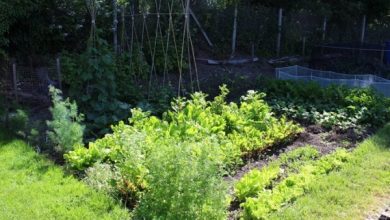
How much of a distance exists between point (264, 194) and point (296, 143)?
2.00 m

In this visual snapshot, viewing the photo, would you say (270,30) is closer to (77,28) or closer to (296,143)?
(77,28)

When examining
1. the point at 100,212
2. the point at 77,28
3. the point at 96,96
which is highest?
the point at 77,28

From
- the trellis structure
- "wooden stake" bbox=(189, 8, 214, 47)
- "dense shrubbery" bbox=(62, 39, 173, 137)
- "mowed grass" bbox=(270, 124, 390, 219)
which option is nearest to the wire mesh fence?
the trellis structure

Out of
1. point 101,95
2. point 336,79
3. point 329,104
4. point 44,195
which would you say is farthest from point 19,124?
point 336,79

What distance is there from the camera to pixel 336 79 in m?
8.62

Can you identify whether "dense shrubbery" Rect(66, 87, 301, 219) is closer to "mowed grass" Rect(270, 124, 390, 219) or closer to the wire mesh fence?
"mowed grass" Rect(270, 124, 390, 219)

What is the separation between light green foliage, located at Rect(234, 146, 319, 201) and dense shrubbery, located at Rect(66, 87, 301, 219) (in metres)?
0.27

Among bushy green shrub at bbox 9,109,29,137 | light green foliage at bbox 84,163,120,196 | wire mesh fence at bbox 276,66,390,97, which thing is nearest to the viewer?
light green foliage at bbox 84,163,120,196

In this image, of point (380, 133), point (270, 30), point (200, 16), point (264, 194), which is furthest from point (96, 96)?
point (270, 30)

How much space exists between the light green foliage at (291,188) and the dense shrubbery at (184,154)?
321 millimetres

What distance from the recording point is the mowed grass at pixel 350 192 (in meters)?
3.99

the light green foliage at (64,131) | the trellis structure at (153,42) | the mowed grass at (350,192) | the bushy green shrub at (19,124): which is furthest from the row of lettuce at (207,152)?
the trellis structure at (153,42)

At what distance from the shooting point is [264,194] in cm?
402

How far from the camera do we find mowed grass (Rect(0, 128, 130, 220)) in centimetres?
376
